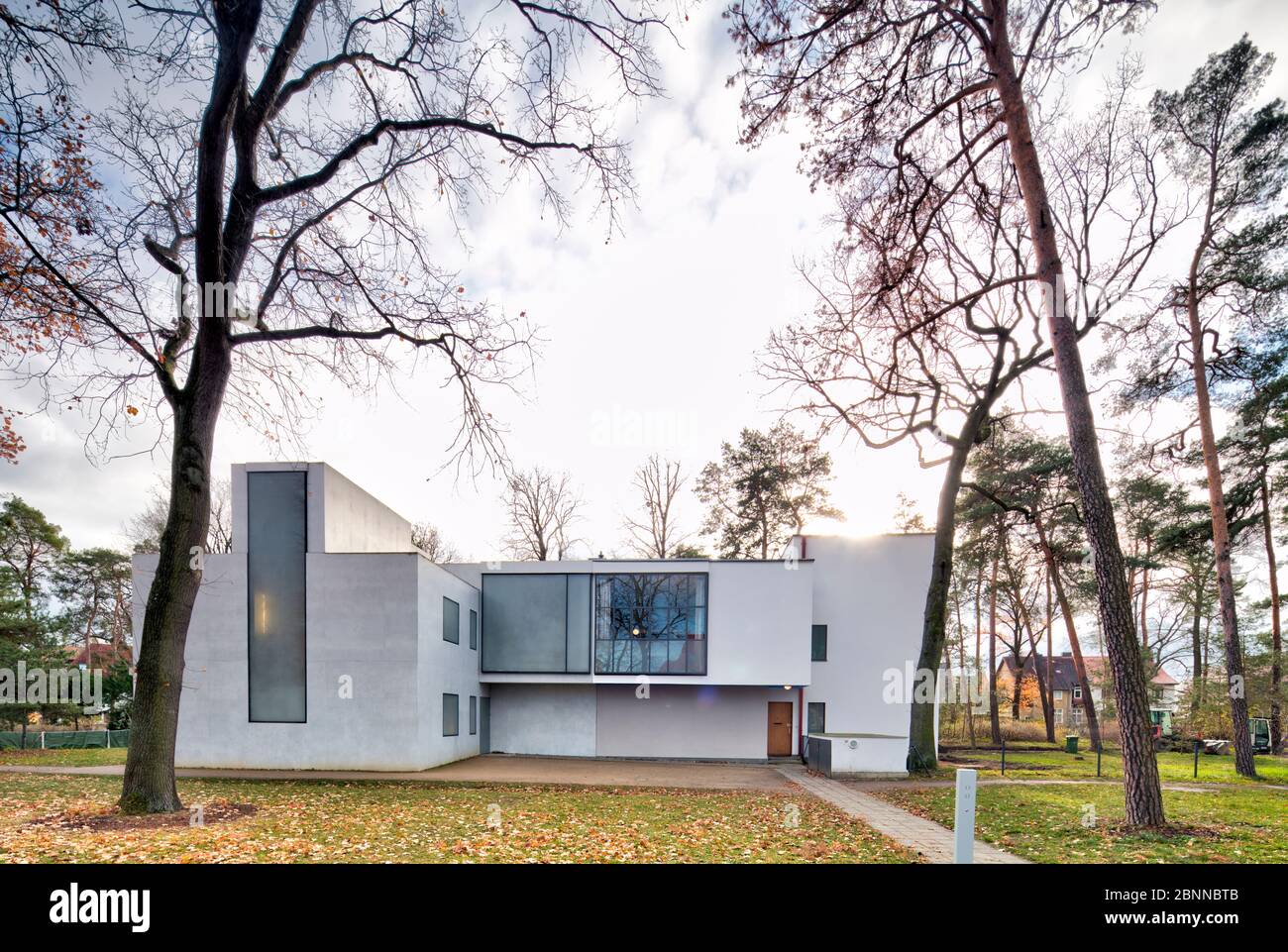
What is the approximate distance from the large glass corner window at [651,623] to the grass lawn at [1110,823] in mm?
8647

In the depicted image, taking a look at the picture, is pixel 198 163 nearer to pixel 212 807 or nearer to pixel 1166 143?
pixel 212 807

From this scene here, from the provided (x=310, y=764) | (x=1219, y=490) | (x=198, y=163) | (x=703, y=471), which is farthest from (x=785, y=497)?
(x=198, y=163)

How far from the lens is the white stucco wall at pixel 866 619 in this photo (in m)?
23.4

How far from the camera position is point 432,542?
43.1 m

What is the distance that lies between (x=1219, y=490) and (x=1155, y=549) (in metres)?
5.03

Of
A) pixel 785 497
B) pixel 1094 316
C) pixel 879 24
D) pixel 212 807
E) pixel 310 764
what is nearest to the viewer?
pixel 879 24

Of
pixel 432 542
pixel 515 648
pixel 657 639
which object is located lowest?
pixel 515 648

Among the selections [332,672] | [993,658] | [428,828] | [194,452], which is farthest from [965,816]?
[993,658]

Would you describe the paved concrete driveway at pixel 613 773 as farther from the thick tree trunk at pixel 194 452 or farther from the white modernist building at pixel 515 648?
the thick tree trunk at pixel 194 452

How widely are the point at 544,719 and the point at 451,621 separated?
5863mm

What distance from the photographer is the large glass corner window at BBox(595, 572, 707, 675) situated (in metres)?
22.2

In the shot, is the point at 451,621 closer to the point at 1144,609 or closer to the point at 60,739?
the point at 60,739
